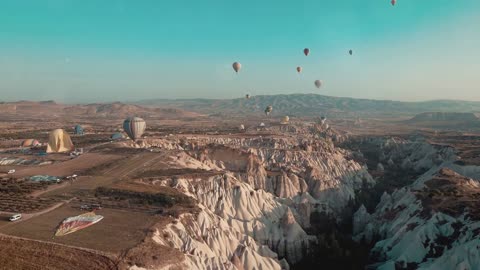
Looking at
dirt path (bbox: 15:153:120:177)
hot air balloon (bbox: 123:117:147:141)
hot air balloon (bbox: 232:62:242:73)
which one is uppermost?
hot air balloon (bbox: 232:62:242:73)

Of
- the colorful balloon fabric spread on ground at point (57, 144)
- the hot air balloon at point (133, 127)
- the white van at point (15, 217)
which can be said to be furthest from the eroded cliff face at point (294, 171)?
the white van at point (15, 217)

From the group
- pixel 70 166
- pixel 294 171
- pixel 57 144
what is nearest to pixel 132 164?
pixel 70 166

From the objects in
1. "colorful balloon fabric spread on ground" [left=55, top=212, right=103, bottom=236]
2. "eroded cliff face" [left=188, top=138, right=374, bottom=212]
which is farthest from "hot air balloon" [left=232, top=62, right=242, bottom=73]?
"colorful balloon fabric spread on ground" [left=55, top=212, right=103, bottom=236]

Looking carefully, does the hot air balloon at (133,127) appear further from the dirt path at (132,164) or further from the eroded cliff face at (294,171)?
the eroded cliff face at (294,171)

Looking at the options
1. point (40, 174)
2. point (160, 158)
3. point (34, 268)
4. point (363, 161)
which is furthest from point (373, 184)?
point (34, 268)

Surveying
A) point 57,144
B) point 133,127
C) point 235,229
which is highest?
point 133,127

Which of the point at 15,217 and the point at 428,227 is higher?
the point at 15,217

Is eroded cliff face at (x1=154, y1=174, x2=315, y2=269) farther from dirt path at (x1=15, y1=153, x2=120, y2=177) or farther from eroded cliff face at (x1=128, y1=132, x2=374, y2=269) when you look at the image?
dirt path at (x1=15, y1=153, x2=120, y2=177)

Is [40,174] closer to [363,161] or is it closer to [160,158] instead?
[160,158]

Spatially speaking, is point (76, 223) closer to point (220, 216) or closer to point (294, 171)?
point (220, 216)
